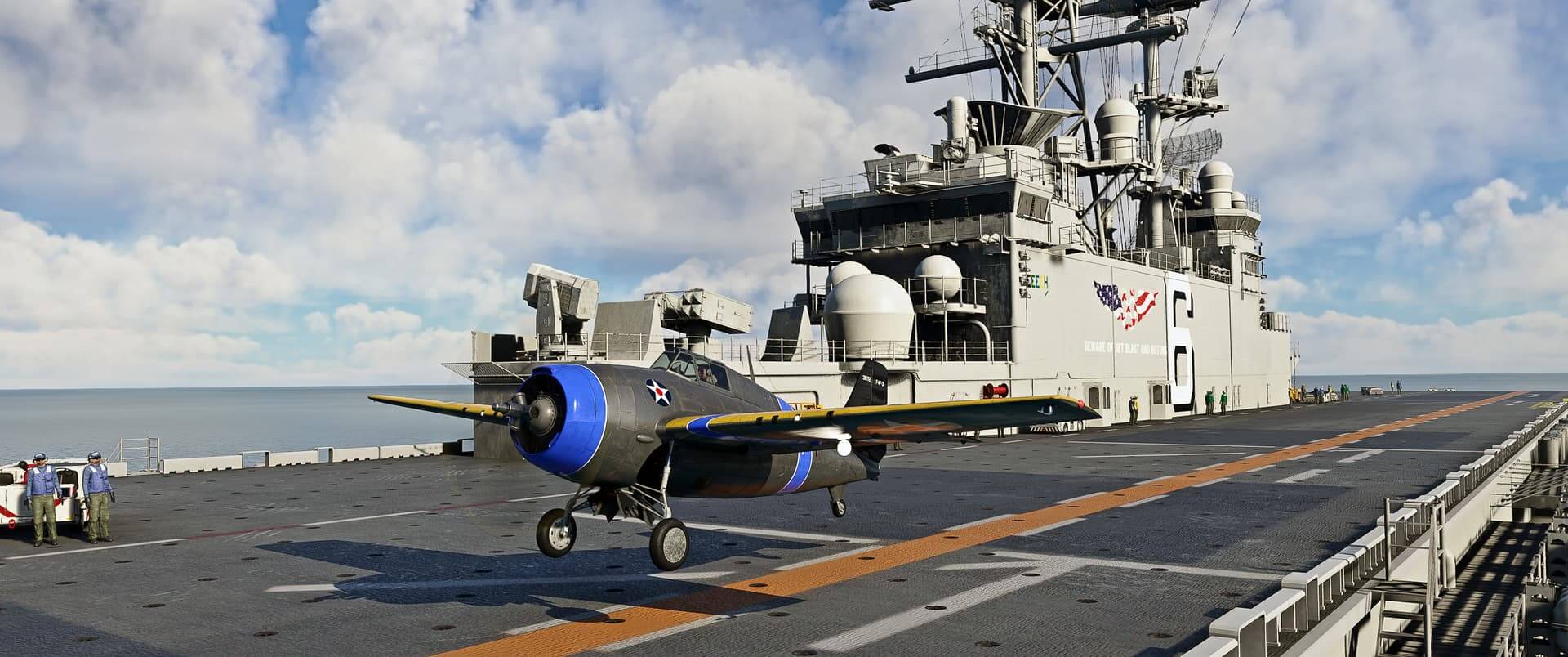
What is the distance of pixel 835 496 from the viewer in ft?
57.9

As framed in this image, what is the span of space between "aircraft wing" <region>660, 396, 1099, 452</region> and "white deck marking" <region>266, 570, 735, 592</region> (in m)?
3.04

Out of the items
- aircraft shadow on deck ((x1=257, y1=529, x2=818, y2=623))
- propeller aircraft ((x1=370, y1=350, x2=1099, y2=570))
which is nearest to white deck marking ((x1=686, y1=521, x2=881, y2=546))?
aircraft shadow on deck ((x1=257, y1=529, x2=818, y2=623))

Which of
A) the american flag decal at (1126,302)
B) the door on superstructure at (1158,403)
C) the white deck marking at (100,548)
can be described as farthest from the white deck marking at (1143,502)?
the door on superstructure at (1158,403)

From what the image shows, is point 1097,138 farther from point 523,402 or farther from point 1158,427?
point 523,402

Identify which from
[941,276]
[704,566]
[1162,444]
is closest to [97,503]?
[704,566]

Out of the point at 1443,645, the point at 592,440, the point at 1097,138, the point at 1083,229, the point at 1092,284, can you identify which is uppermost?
the point at 1097,138

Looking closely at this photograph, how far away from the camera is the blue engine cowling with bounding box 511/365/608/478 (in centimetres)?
1213

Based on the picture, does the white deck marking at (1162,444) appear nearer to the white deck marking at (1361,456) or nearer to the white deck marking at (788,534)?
the white deck marking at (1361,456)

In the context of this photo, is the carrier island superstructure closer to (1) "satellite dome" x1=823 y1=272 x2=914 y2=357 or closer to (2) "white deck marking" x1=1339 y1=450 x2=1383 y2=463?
(1) "satellite dome" x1=823 y1=272 x2=914 y2=357

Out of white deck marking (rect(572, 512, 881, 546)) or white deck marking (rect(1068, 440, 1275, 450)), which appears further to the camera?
white deck marking (rect(1068, 440, 1275, 450))

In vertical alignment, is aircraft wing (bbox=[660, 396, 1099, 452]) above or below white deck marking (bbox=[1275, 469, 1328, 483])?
above

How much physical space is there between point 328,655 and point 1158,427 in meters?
51.5

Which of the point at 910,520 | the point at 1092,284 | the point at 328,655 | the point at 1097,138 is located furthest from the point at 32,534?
the point at 1097,138

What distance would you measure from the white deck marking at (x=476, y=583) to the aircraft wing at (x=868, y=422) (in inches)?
120
